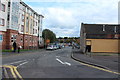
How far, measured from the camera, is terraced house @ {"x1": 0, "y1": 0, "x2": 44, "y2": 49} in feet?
133

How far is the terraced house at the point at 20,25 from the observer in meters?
40.4

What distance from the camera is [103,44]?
36.8 meters

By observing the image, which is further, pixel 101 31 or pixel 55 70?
pixel 101 31

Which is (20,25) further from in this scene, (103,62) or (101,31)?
(103,62)

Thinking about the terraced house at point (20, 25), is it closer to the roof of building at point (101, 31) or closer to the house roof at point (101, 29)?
the roof of building at point (101, 31)

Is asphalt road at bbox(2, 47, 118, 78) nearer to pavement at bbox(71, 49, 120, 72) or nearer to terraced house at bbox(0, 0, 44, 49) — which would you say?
pavement at bbox(71, 49, 120, 72)

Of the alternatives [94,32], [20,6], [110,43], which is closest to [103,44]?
[110,43]

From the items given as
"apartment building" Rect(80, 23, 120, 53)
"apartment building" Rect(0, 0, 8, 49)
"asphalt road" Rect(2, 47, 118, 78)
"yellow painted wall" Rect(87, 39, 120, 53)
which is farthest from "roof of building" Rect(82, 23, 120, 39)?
"asphalt road" Rect(2, 47, 118, 78)

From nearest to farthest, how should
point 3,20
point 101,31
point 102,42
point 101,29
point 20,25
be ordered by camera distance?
point 102,42
point 3,20
point 101,31
point 101,29
point 20,25

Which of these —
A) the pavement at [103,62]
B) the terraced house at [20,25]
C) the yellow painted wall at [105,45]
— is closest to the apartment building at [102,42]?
the yellow painted wall at [105,45]

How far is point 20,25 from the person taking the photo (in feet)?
166

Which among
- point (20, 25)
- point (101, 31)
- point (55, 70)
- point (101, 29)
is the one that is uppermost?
point (20, 25)

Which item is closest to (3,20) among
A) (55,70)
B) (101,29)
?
(101,29)

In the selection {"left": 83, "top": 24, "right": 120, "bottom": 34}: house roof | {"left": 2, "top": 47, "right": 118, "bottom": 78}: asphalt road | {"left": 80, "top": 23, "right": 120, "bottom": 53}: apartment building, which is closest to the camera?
{"left": 2, "top": 47, "right": 118, "bottom": 78}: asphalt road
